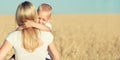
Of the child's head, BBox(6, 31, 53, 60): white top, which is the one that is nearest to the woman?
BBox(6, 31, 53, 60): white top

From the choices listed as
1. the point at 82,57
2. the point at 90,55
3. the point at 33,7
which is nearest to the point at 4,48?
the point at 33,7

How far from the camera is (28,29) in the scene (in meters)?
4.17

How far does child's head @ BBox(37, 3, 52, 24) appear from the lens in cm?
501

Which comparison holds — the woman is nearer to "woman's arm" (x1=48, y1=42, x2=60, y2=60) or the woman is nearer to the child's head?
"woman's arm" (x1=48, y1=42, x2=60, y2=60)

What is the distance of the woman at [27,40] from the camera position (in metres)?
4.13

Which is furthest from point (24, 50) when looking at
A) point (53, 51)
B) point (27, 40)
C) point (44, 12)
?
point (44, 12)

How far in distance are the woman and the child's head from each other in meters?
0.79

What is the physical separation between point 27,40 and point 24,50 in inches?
4.4

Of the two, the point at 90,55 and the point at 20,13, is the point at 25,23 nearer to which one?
the point at 20,13

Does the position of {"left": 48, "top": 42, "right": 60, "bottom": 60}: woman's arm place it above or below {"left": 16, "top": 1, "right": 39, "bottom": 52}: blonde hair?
below

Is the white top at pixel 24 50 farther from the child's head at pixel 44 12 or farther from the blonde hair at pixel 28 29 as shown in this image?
the child's head at pixel 44 12

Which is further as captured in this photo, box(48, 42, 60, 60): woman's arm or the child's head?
the child's head

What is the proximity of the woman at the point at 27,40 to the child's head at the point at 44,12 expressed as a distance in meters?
0.79

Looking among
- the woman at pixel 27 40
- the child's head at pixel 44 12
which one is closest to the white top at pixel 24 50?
the woman at pixel 27 40
